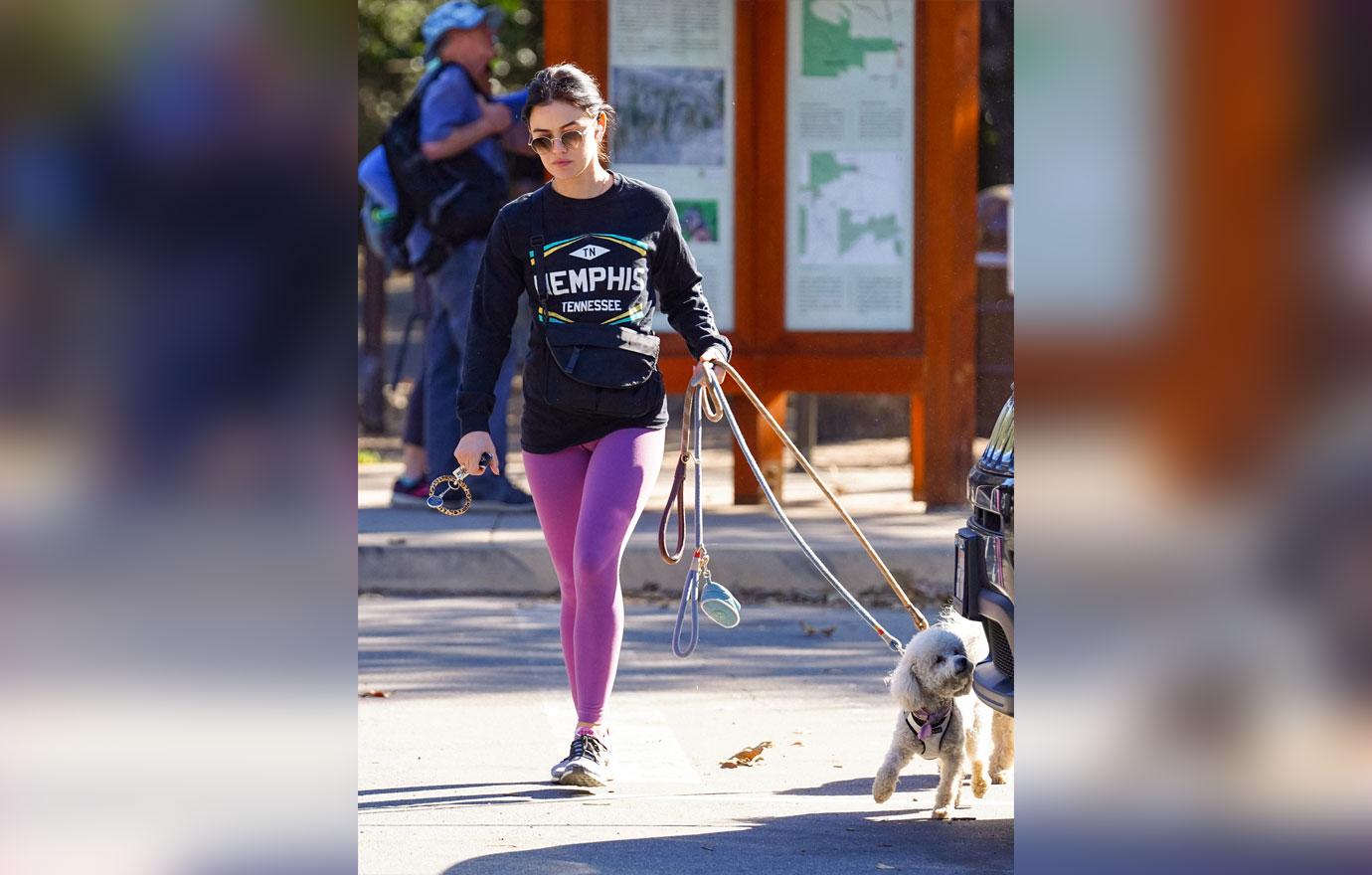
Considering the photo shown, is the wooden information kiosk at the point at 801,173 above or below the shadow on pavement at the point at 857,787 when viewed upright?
above

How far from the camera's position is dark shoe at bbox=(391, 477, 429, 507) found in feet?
33.4

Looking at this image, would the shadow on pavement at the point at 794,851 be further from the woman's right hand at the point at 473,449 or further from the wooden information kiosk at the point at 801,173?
the wooden information kiosk at the point at 801,173

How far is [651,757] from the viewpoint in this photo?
234 inches

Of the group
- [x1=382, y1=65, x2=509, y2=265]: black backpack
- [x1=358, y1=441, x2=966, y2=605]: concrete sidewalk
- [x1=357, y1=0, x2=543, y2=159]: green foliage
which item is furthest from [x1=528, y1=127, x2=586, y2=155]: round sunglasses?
[x1=357, y1=0, x2=543, y2=159]: green foliage

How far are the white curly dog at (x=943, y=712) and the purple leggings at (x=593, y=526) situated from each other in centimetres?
85

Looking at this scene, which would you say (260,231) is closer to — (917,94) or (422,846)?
(422,846)

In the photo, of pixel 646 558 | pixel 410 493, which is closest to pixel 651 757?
pixel 646 558

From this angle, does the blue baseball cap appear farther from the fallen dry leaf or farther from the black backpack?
the fallen dry leaf

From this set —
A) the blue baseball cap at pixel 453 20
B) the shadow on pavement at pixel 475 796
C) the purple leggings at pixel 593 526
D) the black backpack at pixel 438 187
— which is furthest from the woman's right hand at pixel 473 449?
the blue baseball cap at pixel 453 20

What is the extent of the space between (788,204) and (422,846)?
6.03 metres

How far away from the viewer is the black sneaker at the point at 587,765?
17.8 feet

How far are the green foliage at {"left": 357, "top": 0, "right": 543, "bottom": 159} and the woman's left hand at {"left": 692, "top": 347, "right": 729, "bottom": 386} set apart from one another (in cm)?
1384

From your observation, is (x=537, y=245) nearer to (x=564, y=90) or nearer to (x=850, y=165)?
(x=564, y=90)

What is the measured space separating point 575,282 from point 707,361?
16.8 inches
